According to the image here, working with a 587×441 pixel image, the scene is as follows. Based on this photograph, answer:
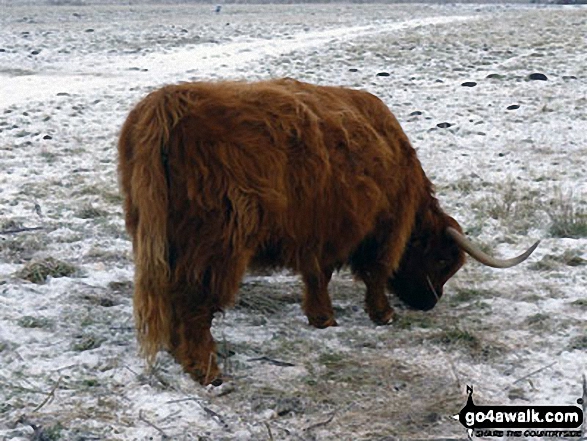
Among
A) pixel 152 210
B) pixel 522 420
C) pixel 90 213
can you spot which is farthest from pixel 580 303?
pixel 90 213

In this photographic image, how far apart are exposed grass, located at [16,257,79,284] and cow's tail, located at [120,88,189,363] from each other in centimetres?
148

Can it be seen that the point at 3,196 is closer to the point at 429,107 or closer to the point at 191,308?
the point at 191,308

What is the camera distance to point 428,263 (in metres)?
5.01

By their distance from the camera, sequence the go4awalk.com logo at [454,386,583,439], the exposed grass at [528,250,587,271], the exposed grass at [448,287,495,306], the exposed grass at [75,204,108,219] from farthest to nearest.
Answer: the exposed grass at [75,204,108,219], the exposed grass at [528,250,587,271], the exposed grass at [448,287,495,306], the go4awalk.com logo at [454,386,583,439]

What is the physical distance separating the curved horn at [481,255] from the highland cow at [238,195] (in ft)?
0.04

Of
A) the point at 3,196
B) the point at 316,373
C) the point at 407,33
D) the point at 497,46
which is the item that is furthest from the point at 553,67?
the point at 316,373

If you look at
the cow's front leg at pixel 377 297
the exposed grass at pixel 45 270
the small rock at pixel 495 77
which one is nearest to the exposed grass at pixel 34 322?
the exposed grass at pixel 45 270

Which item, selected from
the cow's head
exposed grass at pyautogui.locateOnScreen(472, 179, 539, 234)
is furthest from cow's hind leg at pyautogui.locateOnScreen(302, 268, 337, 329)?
exposed grass at pyautogui.locateOnScreen(472, 179, 539, 234)

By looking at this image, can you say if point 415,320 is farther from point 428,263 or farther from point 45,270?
point 45,270

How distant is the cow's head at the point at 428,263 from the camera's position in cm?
494

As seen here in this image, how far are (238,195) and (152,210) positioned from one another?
42cm

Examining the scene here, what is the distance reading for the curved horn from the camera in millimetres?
4551

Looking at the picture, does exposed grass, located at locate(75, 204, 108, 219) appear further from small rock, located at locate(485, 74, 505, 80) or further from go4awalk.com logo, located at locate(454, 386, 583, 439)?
small rock, located at locate(485, 74, 505, 80)

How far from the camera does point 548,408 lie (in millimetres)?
3514
